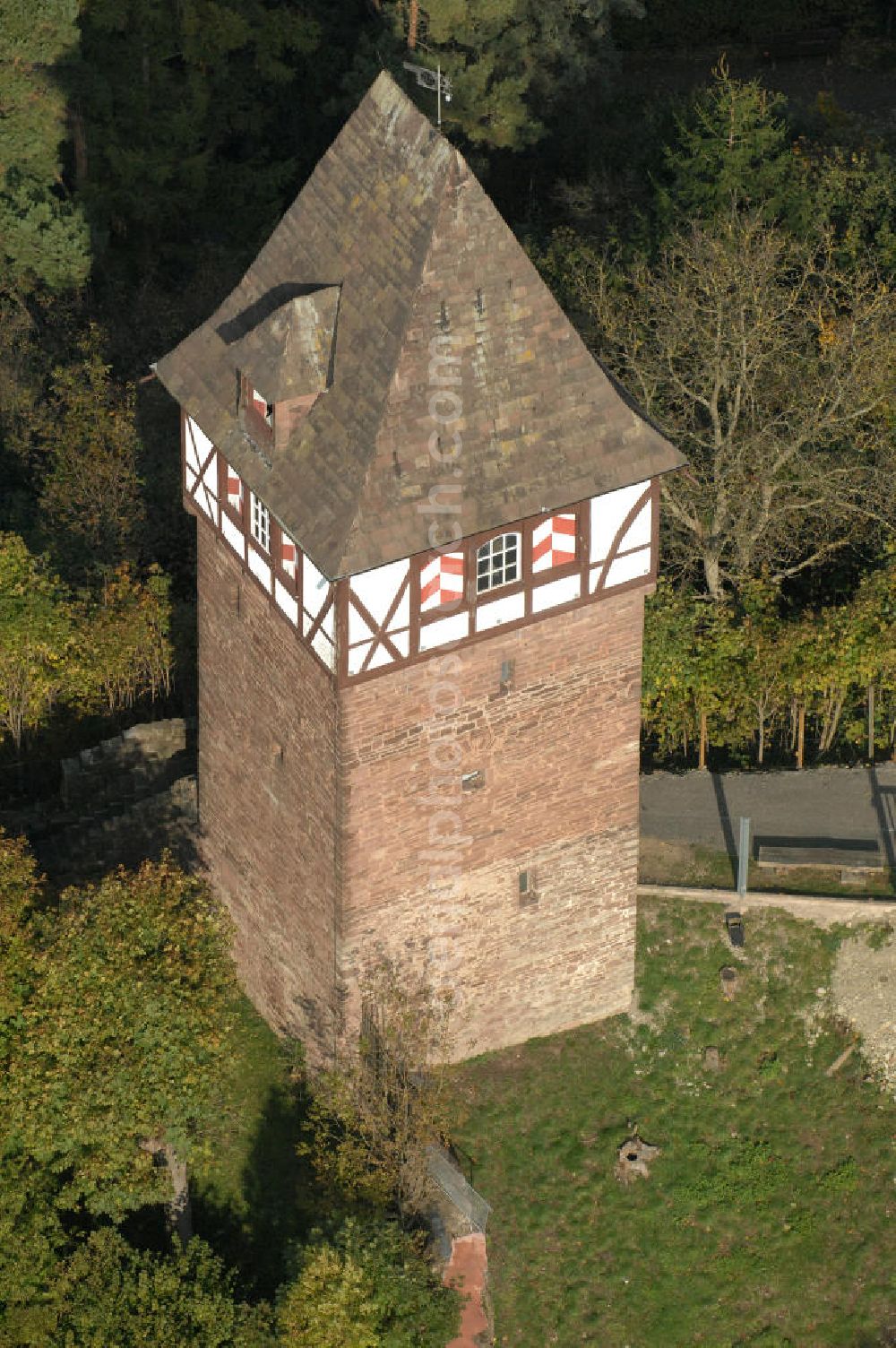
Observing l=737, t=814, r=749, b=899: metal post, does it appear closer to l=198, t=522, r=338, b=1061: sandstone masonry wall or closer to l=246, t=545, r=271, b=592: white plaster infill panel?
l=198, t=522, r=338, b=1061: sandstone masonry wall

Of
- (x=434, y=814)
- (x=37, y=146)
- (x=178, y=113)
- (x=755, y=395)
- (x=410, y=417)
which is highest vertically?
(x=410, y=417)

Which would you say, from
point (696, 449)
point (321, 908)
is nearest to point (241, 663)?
→ point (321, 908)

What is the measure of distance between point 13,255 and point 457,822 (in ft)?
87.9

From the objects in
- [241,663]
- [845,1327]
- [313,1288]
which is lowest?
[845,1327]

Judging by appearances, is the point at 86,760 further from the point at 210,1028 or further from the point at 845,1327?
the point at 845,1327

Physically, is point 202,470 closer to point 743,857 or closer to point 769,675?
point 743,857

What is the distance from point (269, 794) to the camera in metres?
43.9

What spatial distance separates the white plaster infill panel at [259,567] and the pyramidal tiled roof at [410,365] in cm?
188

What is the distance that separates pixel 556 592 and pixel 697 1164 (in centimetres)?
1163

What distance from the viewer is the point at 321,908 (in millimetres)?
43188

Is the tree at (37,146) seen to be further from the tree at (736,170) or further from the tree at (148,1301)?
the tree at (148,1301)

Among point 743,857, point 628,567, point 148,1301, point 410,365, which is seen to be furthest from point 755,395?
point 148,1301

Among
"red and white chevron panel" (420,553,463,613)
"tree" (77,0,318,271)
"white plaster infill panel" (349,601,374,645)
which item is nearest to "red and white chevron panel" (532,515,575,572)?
"red and white chevron panel" (420,553,463,613)

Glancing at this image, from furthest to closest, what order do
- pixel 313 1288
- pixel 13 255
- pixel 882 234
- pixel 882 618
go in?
pixel 13 255, pixel 882 234, pixel 882 618, pixel 313 1288
